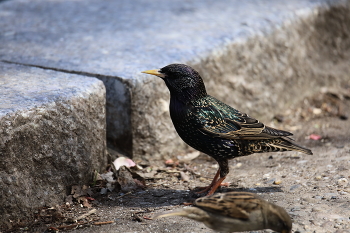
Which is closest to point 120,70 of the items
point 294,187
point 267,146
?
point 267,146

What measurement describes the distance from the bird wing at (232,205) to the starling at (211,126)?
0.99m

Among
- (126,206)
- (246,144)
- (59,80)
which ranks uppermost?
(59,80)

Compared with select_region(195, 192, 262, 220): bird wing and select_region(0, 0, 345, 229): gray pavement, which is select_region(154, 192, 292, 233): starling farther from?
select_region(0, 0, 345, 229): gray pavement

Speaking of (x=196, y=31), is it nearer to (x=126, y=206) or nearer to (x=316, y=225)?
(x=126, y=206)

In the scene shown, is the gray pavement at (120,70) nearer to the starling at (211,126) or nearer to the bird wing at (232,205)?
the starling at (211,126)

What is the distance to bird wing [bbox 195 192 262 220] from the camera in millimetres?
3352

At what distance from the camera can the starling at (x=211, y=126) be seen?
4.41m

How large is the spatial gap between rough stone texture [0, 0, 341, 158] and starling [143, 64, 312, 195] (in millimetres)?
751

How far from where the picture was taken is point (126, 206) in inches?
170

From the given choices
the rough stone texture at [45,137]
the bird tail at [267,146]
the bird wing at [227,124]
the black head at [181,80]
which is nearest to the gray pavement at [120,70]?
the rough stone texture at [45,137]

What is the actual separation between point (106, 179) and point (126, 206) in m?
0.48

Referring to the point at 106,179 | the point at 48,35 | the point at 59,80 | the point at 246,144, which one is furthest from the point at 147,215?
the point at 48,35

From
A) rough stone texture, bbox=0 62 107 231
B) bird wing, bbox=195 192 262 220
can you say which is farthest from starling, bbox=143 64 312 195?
bird wing, bbox=195 192 262 220

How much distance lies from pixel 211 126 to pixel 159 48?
2.01 metres
